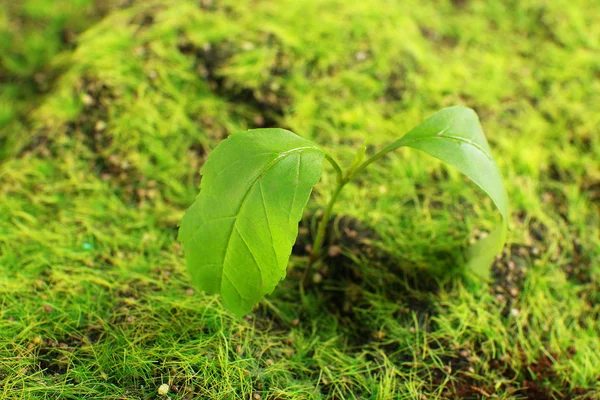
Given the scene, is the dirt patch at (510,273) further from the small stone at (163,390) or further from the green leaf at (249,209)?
the small stone at (163,390)

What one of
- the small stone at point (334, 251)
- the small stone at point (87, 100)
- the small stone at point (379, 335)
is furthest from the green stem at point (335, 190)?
the small stone at point (87, 100)

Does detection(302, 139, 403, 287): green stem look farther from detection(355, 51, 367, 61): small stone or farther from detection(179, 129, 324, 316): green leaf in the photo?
detection(355, 51, 367, 61): small stone

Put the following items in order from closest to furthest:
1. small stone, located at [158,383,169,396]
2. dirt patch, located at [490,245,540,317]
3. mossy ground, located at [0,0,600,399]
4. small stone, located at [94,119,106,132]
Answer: small stone, located at [158,383,169,396]
mossy ground, located at [0,0,600,399]
dirt patch, located at [490,245,540,317]
small stone, located at [94,119,106,132]

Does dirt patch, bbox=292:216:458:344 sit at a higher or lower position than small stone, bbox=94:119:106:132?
lower

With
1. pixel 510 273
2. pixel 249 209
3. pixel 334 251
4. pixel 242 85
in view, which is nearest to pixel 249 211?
pixel 249 209

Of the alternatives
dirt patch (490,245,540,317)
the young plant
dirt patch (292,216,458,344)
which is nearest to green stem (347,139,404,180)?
the young plant

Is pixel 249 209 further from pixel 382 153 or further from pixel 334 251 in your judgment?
pixel 334 251
